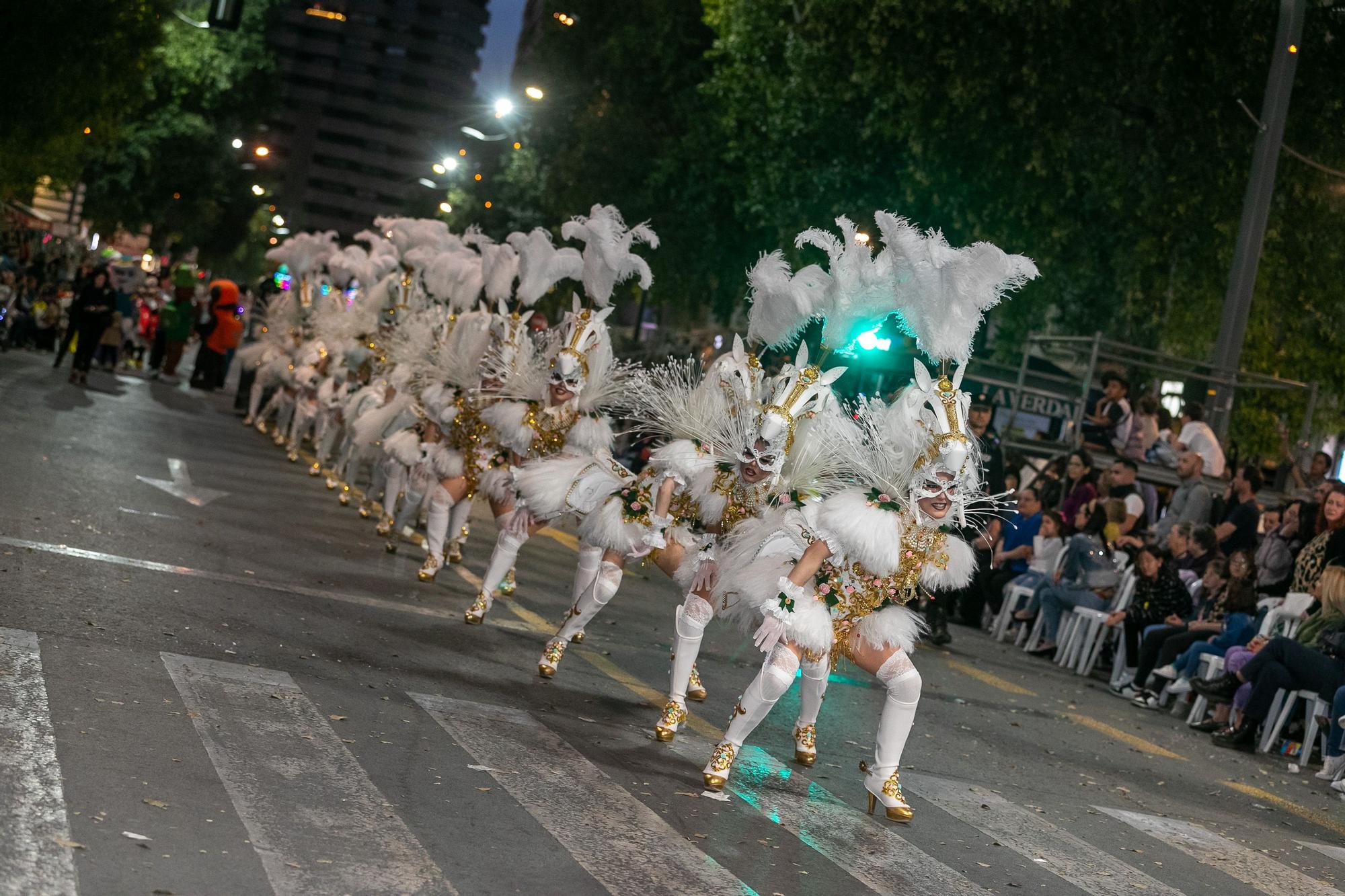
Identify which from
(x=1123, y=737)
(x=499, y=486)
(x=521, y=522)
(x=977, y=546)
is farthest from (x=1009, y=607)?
(x=521, y=522)

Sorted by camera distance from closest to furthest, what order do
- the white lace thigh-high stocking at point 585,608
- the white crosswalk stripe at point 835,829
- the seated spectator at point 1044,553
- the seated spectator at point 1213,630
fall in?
the white crosswalk stripe at point 835,829, the white lace thigh-high stocking at point 585,608, the seated spectator at point 1213,630, the seated spectator at point 1044,553

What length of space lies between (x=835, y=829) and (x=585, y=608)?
9.04 feet

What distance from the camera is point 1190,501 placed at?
16812 millimetres

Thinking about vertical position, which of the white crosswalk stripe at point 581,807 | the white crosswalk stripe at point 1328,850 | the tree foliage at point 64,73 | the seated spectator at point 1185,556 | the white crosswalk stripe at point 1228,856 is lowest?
the white crosswalk stripe at point 581,807

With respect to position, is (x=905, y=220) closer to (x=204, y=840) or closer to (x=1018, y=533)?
(x=204, y=840)

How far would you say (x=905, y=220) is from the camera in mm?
7820

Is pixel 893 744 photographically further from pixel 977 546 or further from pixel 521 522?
pixel 977 546

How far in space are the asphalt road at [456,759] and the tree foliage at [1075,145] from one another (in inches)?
531

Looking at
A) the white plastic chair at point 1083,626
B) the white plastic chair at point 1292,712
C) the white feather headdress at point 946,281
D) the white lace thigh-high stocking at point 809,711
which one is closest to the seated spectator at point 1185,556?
the white plastic chair at point 1083,626

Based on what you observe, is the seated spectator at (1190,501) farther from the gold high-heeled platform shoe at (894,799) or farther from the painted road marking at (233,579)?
the gold high-heeled platform shoe at (894,799)

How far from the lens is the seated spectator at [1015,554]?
57.3ft

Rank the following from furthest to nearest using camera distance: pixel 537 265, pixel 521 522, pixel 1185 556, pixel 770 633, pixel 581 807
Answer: pixel 1185 556, pixel 537 265, pixel 521 522, pixel 770 633, pixel 581 807

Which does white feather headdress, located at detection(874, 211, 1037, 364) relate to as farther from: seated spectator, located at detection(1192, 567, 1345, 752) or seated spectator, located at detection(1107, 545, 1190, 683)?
seated spectator, located at detection(1107, 545, 1190, 683)

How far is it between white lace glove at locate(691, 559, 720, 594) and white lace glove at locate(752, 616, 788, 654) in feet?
2.74
